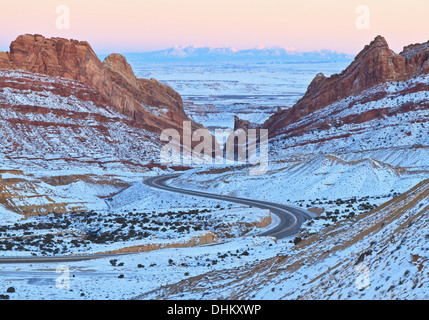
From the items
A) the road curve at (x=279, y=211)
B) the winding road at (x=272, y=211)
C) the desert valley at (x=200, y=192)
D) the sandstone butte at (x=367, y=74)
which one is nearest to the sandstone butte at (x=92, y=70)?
the desert valley at (x=200, y=192)

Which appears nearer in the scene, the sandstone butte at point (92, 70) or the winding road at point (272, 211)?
the winding road at point (272, 211)

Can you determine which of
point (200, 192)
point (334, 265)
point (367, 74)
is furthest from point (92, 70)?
point (334, 265)

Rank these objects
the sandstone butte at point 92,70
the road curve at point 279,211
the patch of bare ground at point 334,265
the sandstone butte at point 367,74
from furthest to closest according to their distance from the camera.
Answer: the sandstone butte at point 92,70
the sandstone butte at point 367,74
the road curve at point 279,211
the patch of bare ground at point 334,265

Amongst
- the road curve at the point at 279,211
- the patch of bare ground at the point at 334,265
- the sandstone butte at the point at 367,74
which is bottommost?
the road curve at the point at 279,211

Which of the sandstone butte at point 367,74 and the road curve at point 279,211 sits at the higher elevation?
the sandstone butte at point 367,74

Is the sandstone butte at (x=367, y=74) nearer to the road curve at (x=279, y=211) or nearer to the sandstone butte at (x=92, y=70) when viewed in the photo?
the sandstone butte at (x=92, y=70)

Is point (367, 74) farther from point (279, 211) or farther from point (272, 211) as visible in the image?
point (272, 211)
